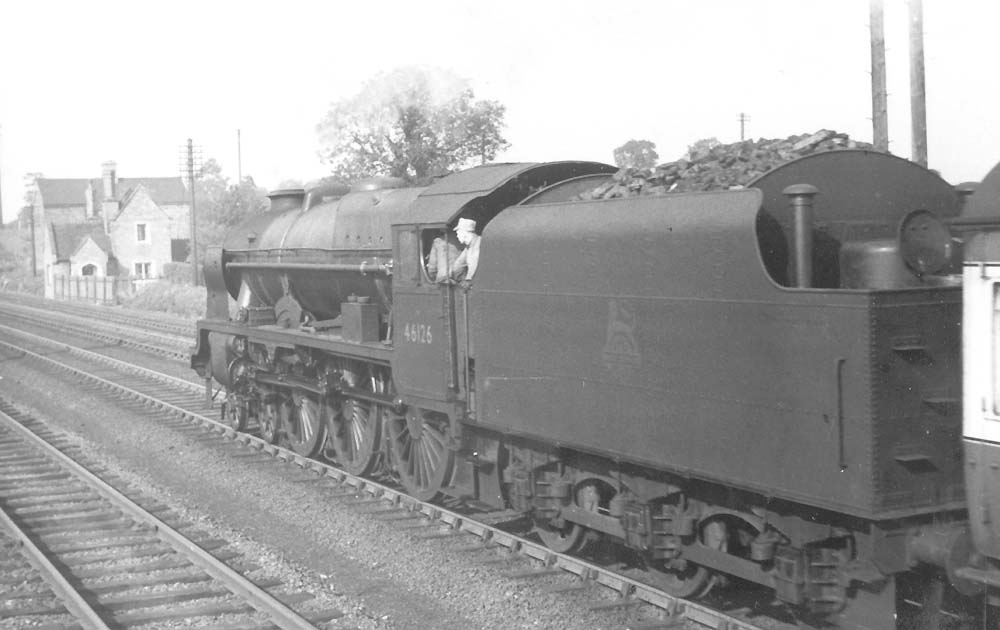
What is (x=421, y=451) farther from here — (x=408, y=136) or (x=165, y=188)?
(x=165, y=188)

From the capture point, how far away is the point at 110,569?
7.80 metres

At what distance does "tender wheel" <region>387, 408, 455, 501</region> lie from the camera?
904 centimetres

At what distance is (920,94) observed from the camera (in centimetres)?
1191

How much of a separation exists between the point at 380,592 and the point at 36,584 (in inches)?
102

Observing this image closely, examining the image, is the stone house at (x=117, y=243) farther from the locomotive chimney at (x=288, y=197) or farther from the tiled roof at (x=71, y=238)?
the locomotive chimney at (x=288, y=197)

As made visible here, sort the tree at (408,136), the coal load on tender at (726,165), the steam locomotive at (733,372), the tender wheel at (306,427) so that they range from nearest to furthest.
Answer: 1. the steam locomotive at (733,372)
2. the coal load on tender at (726,165)
3. the tender wheel at (306,427)
4. the tree at (408,136)

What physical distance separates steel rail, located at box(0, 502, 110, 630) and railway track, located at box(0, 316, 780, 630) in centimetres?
273

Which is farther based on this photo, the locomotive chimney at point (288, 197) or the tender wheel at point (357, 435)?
the locomotive chimney at point (288, 197)

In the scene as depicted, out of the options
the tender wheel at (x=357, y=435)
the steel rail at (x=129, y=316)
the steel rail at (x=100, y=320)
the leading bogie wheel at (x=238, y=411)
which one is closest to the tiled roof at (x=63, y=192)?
the steel rail at (x=129, y=316)

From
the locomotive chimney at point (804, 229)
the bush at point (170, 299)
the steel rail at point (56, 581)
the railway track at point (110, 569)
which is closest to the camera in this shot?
the locomotive chimney at point (804, 229)

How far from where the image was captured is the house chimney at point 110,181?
235 ft

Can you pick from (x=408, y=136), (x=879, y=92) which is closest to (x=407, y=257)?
(x=879, y=92)

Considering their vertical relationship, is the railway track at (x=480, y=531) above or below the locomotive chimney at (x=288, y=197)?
below

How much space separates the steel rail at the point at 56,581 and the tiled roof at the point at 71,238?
55.2 m
